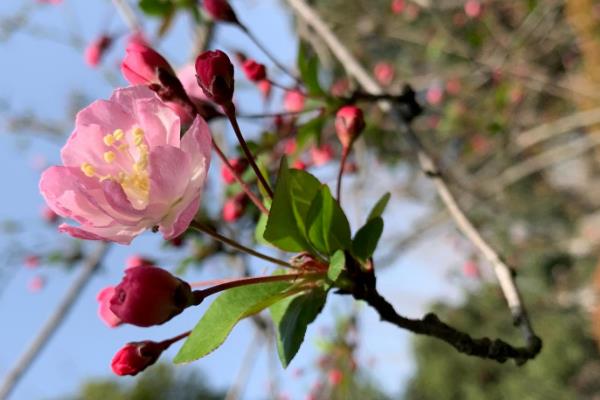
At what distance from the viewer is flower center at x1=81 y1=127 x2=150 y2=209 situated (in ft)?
2.15

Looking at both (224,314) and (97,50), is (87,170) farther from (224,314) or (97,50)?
(97,50)

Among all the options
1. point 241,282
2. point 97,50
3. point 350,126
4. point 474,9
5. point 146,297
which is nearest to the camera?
point 146,297

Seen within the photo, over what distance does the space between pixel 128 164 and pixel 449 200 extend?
48 cm

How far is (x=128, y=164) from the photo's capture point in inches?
26.9

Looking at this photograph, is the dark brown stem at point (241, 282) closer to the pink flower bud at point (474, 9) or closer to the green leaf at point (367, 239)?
the green leaf at point (367, 239)

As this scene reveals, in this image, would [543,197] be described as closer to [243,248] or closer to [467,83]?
[467,83]

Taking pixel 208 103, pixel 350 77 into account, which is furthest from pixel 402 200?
pixel 208 103

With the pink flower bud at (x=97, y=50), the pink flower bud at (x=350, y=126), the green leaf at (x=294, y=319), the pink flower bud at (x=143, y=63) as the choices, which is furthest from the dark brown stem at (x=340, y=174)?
the pink flower bud at (x=97, y=50)

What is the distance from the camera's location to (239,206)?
105 centimetres

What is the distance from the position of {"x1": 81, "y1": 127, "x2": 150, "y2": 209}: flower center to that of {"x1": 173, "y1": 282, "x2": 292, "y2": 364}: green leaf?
144mm

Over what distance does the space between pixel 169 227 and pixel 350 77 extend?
0.83m

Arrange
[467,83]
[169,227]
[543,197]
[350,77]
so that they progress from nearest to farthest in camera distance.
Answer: [169,227]
[350,77]
[467,83]
[543,197]

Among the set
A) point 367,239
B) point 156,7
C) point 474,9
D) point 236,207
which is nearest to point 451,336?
point 367,239

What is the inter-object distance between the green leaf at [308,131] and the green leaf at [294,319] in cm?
49
